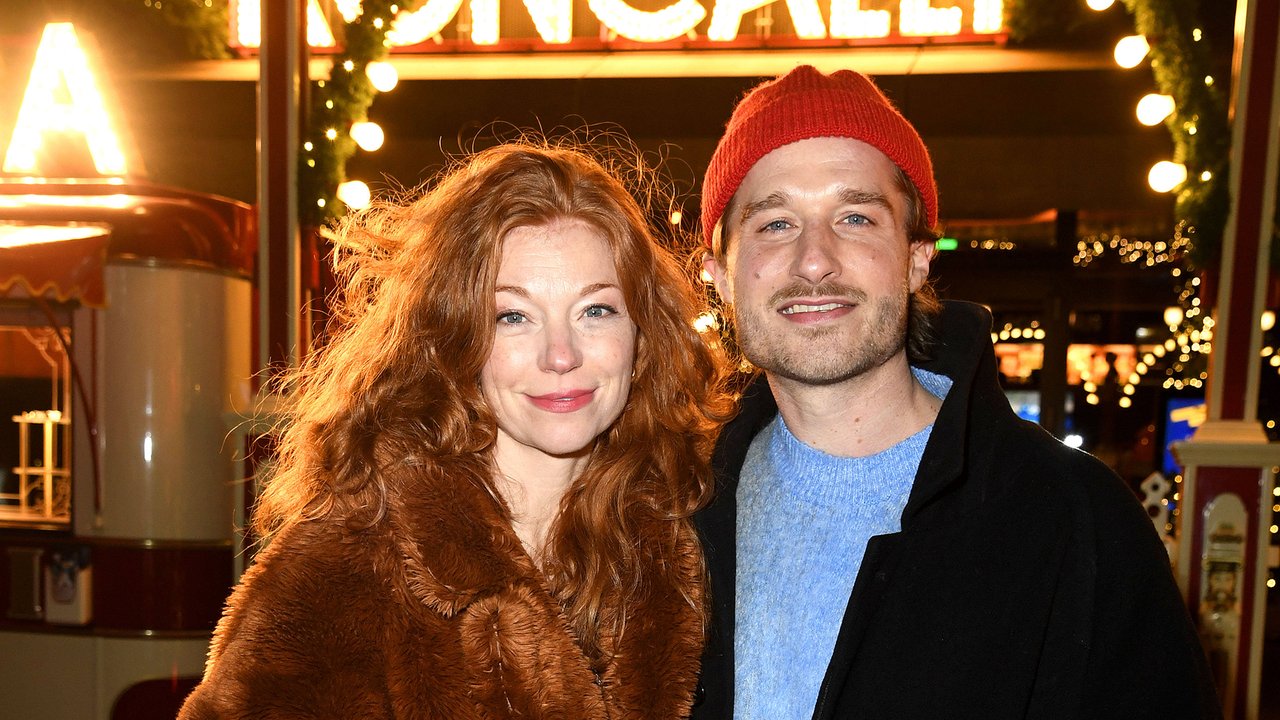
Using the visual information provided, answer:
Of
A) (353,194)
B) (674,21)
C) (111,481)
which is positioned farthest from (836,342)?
(674,21)

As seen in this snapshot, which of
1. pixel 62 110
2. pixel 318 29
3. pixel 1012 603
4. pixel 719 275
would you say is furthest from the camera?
pixel 318 29

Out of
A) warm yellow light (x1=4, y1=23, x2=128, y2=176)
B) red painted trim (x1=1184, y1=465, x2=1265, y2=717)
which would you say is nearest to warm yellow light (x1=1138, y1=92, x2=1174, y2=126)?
red painted trim (x1=1184, y1=465, x2=1265, y2=717)

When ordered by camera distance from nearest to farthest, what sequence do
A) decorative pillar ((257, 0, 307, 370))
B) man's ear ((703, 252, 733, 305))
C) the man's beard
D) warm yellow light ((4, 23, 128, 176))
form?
the man's beard, man's ear ((703, 252, 733, 305)), warm yellow light ((4, 23, 128, 176)), decorative pillar ((257, 0, 307, 370))

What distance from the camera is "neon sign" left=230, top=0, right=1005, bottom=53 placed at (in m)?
6.49

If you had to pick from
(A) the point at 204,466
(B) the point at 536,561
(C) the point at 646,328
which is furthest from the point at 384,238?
(A) the point at 204,466

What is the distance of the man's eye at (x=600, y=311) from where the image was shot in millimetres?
2029

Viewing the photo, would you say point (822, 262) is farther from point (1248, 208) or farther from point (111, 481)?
point (111, 481)

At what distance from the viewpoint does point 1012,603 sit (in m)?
1.66

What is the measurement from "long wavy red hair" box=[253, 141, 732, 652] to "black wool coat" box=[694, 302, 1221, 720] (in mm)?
467

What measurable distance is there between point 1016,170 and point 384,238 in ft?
17.8

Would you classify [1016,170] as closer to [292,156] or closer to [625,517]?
[292,156]

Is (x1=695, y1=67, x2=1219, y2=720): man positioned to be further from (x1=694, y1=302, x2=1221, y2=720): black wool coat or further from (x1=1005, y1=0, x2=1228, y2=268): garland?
(x1=1005, y1=0, x2=1228, y2=268): garland

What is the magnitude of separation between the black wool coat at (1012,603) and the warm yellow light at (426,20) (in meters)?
5.76

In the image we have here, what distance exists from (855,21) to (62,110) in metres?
5.05
